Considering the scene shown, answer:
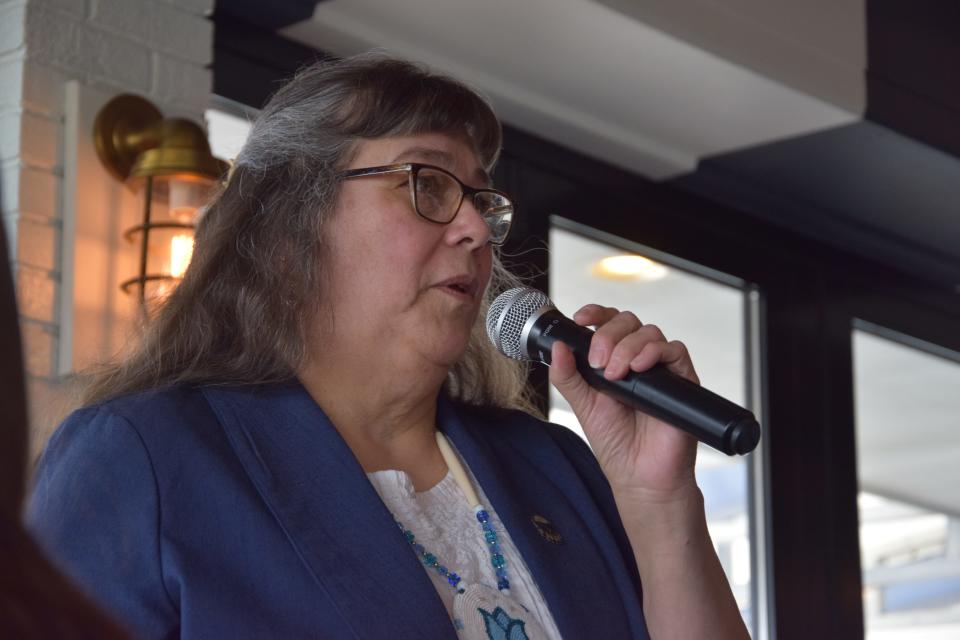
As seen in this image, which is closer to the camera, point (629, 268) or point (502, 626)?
point (502, 626)

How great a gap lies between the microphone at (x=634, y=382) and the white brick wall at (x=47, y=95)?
38.7 inches

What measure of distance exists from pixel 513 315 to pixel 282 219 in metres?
0.31

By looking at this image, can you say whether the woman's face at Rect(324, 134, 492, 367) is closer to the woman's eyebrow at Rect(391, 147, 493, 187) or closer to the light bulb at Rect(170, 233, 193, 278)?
the woman's eyebrow at Rect(391, 147, 493, 187)

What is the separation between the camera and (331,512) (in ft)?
4.23

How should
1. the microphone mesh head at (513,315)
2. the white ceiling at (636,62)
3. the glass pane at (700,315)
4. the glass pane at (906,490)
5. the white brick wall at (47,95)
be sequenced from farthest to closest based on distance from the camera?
the glass pane at (906,490)
the glass pane at (700,315)
the white ceiling at (636,62)
the white brick wall at (47,95)
the microphone mesh head at (513,315)

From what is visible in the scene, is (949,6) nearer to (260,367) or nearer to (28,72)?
(28,72)

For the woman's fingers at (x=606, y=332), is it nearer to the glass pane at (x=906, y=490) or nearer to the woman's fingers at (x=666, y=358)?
the woman's fingers at (x=666, y=358)

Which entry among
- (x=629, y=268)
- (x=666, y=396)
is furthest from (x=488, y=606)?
(x=629, y=268)

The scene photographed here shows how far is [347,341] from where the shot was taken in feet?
4.89

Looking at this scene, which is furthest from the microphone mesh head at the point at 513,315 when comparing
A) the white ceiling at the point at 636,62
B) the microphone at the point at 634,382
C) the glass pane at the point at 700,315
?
the glass pane at the point at 700,315

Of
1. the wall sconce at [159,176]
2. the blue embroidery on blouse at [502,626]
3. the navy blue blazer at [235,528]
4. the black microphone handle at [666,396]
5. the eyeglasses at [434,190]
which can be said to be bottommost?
the blue embroidery on blouse at [502,626]

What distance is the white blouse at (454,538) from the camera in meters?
1.38

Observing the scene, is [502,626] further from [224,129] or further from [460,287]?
[224,129]

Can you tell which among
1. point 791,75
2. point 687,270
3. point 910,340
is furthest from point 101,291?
point 910,340
